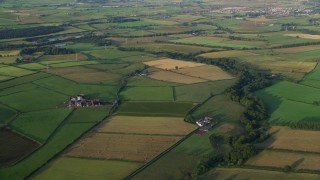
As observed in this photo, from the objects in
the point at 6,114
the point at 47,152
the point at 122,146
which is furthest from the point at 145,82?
the point at 47,152

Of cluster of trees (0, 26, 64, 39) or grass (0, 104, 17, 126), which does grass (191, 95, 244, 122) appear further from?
cluster of trees (0, 26, 64, 39)

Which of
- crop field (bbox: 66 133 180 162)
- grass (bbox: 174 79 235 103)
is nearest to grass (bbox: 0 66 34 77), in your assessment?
grass (bbox: 174 79 235 103)

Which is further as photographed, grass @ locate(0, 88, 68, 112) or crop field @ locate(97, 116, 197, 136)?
grass @ locate(0, 88, 68, 112)

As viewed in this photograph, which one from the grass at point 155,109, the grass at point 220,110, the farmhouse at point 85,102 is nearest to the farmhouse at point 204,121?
the grass at point 220,110

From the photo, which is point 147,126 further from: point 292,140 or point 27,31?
point 27,31

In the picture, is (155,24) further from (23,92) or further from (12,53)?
(23,92)

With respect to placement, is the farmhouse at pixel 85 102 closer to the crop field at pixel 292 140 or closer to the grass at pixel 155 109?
the grass at pixel 155 109
